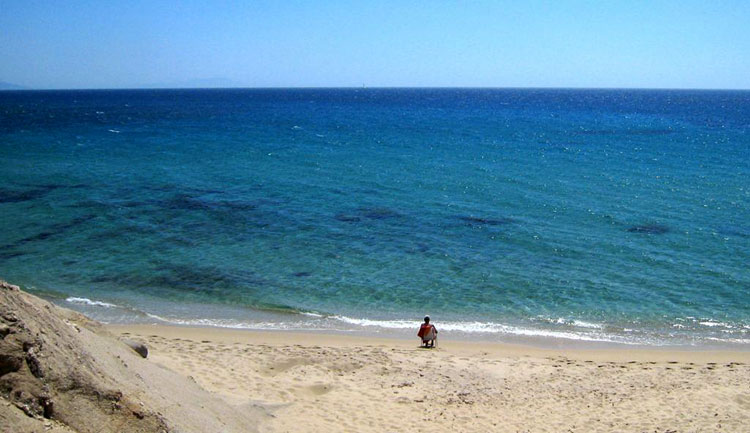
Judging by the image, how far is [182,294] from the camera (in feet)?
65.7

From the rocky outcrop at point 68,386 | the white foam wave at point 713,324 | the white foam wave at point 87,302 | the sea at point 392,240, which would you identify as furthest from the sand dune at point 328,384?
the white foam wave at point 87,302

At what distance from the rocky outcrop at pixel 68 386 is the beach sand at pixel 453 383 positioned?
8.99 feet

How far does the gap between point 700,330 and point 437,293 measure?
806 centimetres

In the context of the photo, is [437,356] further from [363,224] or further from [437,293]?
[363,224]

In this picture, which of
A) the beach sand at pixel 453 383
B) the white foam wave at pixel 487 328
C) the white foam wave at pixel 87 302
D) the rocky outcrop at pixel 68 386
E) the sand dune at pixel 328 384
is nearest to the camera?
the rocky outcrop at pixel 68 386

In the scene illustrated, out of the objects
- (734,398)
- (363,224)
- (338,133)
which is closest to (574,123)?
(338,133)

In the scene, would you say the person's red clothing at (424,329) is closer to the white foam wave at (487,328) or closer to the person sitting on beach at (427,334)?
the person sitting on beach at (427,334)

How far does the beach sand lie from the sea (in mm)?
1344

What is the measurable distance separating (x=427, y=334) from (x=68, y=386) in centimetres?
1043

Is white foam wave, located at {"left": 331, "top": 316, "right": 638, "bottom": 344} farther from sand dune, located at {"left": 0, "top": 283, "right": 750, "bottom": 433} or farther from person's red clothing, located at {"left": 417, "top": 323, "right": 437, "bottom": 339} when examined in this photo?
person's red clothing, located at {"left": 417, "top": 323, "right": 437, "bottom": 339}

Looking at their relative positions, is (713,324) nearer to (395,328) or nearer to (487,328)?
(487,328)

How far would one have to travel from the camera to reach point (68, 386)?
7.11 meters

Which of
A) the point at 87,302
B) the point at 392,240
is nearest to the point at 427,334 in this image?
the point at 392,240

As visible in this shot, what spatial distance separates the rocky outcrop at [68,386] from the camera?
21.9 feet
